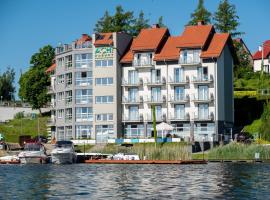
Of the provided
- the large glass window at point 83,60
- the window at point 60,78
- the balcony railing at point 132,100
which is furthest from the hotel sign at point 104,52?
the window at point 60,78

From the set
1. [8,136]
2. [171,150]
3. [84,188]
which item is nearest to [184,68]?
[171,150]

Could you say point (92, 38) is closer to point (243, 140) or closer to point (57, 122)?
point (57, 122)

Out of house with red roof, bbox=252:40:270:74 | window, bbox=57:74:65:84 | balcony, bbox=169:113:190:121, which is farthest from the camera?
house with red roof, bbox=252:40:270:74

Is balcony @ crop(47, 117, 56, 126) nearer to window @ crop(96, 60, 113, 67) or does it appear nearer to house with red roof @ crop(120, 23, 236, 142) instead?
window @ crop(96, 60, 113, 67)

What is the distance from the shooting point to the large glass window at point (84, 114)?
109 m

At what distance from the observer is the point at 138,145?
306 feet

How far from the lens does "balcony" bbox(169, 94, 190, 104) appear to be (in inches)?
4026

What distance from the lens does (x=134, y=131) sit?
Answer: 347ft

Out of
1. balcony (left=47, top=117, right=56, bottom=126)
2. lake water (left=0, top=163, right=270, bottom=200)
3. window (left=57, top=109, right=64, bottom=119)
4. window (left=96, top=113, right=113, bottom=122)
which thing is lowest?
lake water (left=0, top=163, right=270, bottom=200)

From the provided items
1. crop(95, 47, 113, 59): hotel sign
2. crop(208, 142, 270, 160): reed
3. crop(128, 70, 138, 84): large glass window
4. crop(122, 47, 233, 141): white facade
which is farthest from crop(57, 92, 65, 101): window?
crop(208, 142, 270, 160): reed

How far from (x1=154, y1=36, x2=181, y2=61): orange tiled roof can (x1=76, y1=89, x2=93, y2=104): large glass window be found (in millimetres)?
12292

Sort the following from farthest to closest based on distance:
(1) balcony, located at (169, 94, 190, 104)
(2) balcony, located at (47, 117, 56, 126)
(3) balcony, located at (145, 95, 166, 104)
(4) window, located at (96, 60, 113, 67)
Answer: (2) balcony, located at (47, 117, 56, 126) < (4) window, located at (96, 60, 113, 67) < (3) balcony, located at (145, 95, 166, 104) < (1) balcony, located at (169, 94, 190, 104)

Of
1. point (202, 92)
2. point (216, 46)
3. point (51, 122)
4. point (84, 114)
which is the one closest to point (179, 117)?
point (202, 92)

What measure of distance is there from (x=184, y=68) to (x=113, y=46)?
38.2 ft
